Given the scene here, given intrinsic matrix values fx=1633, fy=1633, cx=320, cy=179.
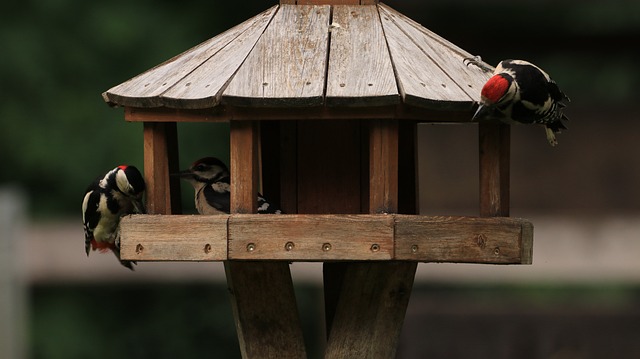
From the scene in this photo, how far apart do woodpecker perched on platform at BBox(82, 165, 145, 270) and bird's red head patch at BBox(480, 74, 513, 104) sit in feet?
3.48

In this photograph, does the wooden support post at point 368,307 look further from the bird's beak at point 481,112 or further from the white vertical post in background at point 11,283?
the white vertical post in background at point 11,283

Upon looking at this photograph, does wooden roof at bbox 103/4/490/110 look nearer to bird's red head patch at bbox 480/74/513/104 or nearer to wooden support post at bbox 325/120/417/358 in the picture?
bird's red head patch at bbox 480/74/513/104

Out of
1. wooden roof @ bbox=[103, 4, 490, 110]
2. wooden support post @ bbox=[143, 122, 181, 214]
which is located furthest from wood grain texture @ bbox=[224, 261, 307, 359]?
wooden roof @ bbox=[103, 4, 490, 110]

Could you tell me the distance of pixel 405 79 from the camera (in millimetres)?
4293

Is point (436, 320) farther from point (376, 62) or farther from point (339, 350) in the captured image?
point (376, 62)

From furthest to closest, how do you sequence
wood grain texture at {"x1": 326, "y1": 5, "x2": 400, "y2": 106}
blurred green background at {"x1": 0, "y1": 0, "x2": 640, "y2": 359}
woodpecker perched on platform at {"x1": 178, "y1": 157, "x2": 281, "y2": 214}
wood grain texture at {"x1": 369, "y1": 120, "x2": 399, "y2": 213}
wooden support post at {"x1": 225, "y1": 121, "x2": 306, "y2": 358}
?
blurred green background at {"x1": 0, "y1": 0, "x2": 640, "y2": 359}
wooden support post at {"x1": 225, "y1": 121, "x2": 306, "y2": 358}
woodpecker perched on platform at {"x1": 178, "y1": 157, "x2": 281, "y2": 214}
wood grain texture at {"x1": 369, "y1": 120, "x2": 399, "y2": 213}
wood grain texture at {"x1": 326, "y1": 5, "x2": 400, "y2": 106}

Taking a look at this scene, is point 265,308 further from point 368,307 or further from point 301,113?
point 301,113

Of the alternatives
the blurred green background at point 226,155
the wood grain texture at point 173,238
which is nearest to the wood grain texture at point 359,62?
the wood grain texture at point 173,238

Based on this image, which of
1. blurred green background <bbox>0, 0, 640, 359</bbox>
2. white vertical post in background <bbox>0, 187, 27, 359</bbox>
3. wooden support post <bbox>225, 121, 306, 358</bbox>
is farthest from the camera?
white vertical post in background <bbox>0, 187, 27, 359</bbox>

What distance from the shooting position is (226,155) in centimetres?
895

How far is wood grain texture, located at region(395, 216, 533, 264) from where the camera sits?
4.27m

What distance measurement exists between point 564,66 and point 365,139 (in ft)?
9.53

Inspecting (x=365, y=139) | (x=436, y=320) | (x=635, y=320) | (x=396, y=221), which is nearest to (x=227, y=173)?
(x=365, y=139)

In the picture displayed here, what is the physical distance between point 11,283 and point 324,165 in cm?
346
